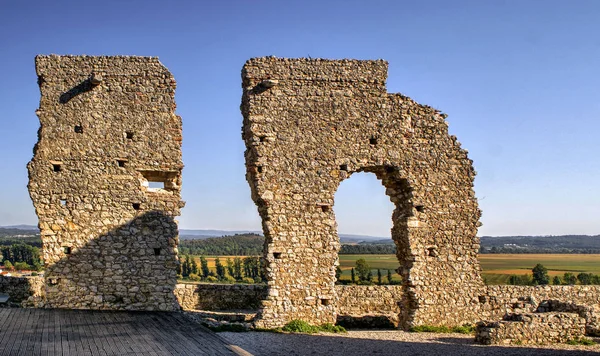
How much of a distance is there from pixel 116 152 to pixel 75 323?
4.45 m

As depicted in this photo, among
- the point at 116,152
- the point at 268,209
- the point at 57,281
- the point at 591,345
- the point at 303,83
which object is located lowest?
the point at 591,345

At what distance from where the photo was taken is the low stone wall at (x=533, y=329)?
41.5ft

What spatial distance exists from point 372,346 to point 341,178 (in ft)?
15.2

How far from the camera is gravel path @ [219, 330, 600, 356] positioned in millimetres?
11117

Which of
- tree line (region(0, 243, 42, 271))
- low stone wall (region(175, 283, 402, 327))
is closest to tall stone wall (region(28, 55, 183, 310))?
low stone wall (region(175, 283, 402, 327))

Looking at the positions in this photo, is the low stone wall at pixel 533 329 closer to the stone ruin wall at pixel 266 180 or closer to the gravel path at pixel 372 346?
the gravel path at pixel 372 346

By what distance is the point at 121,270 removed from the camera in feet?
47.2

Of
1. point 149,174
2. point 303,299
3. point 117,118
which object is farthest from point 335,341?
point 117,118

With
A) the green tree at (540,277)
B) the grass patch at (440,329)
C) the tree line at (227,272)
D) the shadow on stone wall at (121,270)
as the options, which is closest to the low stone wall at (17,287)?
the shadow on stone wall at (121,270)

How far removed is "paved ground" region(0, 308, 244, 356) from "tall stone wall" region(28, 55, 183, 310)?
0.82 m

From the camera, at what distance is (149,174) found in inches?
594

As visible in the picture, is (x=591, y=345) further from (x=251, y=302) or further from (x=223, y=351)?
(x=251, y=302)

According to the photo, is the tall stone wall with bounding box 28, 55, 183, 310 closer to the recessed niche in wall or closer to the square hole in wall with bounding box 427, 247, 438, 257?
the recessed niche in wall

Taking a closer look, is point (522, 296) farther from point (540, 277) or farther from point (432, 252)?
point (540, 277)
